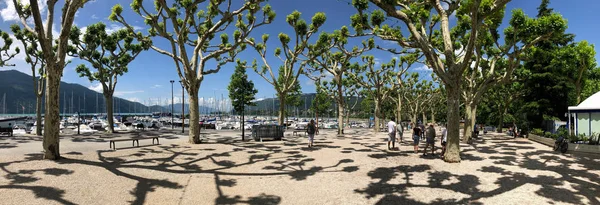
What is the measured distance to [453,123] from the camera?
10.5 m

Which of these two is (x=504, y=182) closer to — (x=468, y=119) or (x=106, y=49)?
(x=468, y=119)

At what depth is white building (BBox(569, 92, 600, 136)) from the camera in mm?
15398

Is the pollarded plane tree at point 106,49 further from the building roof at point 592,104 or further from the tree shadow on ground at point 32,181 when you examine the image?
the building roof at point 592,104

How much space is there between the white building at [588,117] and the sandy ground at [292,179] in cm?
641

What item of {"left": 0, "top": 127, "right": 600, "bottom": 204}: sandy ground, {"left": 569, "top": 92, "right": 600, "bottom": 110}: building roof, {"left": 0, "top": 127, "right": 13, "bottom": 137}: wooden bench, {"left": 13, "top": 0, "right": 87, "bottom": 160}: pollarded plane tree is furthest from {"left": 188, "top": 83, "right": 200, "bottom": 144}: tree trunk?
{"left": 569, "top": 92, "right": 600, "bottom": 110}: building roof

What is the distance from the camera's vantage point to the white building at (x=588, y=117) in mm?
15398

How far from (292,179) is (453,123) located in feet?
20.7

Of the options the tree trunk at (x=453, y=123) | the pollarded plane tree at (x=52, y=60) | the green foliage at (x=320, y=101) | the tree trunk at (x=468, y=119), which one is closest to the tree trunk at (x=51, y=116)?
the pollarded plane tree at (x=52, y=60)

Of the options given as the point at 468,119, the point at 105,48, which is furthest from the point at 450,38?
the point at 105,48

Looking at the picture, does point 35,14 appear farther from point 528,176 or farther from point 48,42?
point 528,176

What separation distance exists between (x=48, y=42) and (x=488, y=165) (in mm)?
14911

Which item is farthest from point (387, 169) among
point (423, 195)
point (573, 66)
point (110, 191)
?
point (573, 66)

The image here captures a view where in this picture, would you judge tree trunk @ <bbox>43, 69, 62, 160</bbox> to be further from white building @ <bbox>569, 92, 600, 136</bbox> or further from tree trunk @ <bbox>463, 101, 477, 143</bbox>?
white building @ <bbox>569, 92, 600, 136</bbox>

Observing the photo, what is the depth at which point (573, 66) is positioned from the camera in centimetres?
2075
